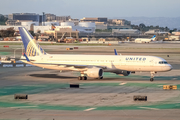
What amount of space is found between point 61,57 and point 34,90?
14248 millimetres

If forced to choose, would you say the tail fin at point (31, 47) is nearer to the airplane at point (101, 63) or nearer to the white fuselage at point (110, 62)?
the airplane at point (101, 63)

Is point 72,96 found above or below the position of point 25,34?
below

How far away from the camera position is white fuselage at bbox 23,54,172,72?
5634 centimetres

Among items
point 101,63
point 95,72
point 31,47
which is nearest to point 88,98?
point 95,72

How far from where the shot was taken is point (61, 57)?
199 ft

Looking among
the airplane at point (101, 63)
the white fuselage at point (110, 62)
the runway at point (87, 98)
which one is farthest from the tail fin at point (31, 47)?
the runway at point (87, 98)

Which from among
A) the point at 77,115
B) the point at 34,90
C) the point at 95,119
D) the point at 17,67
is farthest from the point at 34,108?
the point at 17,67

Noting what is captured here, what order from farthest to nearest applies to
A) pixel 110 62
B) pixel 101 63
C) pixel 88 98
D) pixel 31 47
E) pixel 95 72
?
pixel 31 47, pixel 101 63, pixel 110 62, pixel 95 72, pixel 88 98

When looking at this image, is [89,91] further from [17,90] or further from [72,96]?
[17,90]

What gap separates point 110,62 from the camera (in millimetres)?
58125

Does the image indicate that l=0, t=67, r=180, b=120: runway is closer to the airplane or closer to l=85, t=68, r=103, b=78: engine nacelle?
l=85, t=68, r=103, b=78: engine nacelle

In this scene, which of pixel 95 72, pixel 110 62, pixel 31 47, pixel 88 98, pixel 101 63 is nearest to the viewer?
pixel 88 98

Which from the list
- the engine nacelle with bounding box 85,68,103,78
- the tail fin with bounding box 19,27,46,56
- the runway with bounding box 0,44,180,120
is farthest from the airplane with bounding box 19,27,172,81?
the runway with bounding box 0,44,180,120

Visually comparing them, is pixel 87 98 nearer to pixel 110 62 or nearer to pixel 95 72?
pixel 95 72
